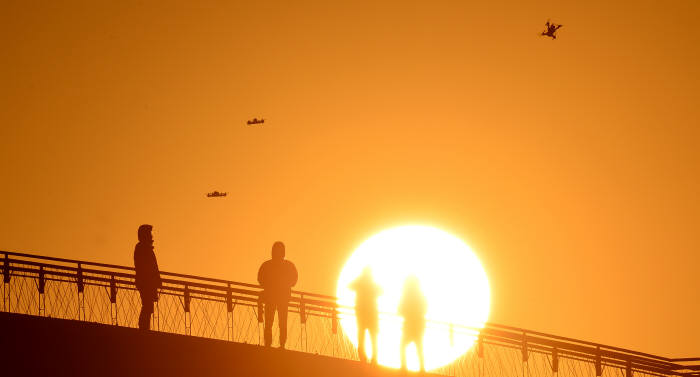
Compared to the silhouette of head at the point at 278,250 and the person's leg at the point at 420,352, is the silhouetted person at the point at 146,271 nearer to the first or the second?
the silhouette of head at the point at 278,250

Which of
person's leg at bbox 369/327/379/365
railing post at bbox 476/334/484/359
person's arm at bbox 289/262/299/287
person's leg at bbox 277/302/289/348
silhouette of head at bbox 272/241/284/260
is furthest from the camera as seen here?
railing post at bbox 476/334/484/359

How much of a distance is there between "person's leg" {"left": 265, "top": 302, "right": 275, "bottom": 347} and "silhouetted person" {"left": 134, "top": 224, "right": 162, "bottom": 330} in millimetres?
2211

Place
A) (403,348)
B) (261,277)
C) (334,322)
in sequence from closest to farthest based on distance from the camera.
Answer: (403,348), (261,277), (334,322)

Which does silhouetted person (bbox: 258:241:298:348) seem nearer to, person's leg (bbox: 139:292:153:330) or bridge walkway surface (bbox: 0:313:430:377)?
bridge walkway surface (bbox: 0:313:430:377)

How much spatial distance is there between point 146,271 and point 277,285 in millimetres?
2581

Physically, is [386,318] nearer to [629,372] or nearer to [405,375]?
[405,375]

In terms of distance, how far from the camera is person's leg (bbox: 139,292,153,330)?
20609 millimetres

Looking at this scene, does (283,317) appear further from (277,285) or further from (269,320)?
(277,285)

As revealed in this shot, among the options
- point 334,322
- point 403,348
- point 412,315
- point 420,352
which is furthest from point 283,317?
point 334,322

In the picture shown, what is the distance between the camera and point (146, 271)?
68.1 ft

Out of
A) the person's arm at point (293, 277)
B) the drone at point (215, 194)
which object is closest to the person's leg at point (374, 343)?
the person's arm at point (293, 277)

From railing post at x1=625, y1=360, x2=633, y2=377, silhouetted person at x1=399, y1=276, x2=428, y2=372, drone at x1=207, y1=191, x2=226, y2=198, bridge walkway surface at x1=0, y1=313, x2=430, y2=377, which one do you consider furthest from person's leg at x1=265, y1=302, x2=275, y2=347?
drone at x1=207, y1=191, x2=226, y2=198

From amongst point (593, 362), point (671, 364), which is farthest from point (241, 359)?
point (671, 364)

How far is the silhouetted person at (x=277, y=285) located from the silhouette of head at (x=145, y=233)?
2.28 m
